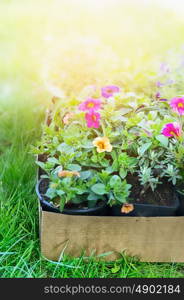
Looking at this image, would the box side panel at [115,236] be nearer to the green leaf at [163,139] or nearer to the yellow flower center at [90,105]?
the green leaf at [163,139]

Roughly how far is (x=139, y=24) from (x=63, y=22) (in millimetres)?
672

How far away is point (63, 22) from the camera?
12.4 feet

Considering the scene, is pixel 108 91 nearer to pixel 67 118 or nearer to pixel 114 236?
pixel 67 118

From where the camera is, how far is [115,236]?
5.01ft

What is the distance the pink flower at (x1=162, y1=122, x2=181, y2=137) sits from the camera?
5.00ft

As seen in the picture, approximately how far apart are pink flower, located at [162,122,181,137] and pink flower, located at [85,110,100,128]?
249mm

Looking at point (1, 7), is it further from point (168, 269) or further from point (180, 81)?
point (168, 269)

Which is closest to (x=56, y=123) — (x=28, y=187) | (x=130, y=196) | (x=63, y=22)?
(x=28, y=187)

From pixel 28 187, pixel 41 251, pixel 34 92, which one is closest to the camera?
pixel 41 251

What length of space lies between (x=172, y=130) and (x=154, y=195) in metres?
0.25

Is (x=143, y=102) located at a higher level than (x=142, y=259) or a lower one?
higher

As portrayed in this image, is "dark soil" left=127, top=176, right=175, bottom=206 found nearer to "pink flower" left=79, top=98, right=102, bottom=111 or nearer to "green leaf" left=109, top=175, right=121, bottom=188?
"green leaf" left=109, top=175, right=121, bottom=188

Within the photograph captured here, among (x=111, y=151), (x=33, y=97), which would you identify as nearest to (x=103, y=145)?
(x=111, y=151)

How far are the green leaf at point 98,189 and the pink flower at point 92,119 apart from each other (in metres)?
0.26
